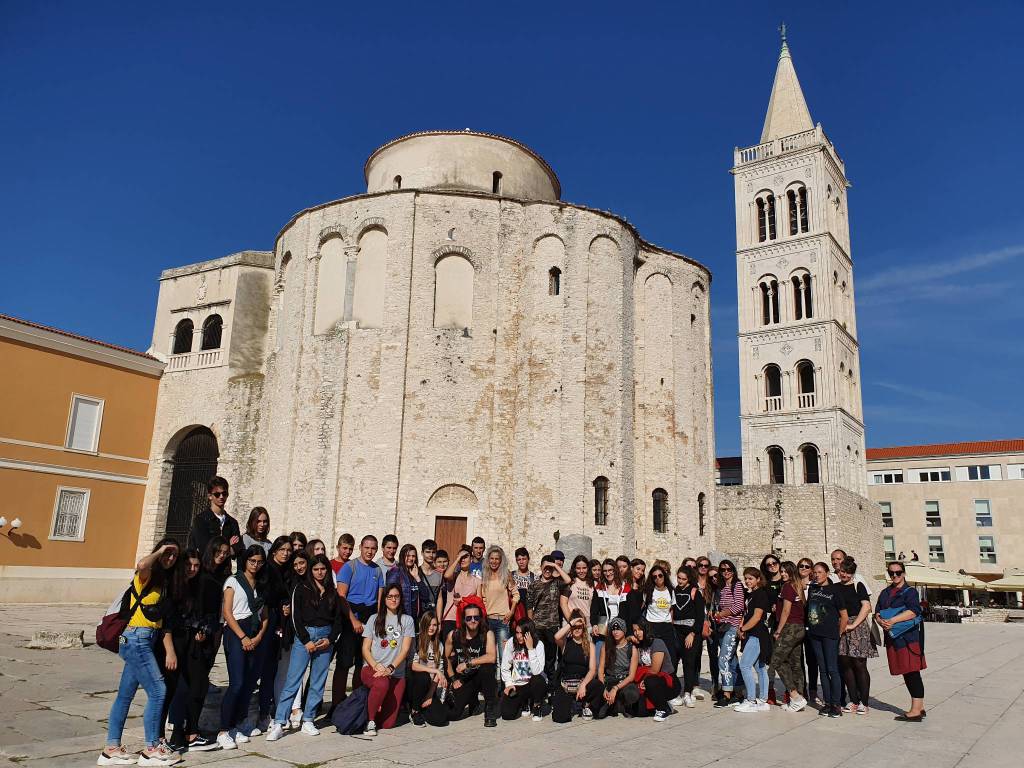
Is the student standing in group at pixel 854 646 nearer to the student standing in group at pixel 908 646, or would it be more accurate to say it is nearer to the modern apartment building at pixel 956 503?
the student standing in group at pixel 908 646

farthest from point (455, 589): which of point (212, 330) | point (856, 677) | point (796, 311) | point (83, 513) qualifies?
point (796, 311)

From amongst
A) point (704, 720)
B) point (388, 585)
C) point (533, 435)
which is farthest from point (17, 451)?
point (704, 720)

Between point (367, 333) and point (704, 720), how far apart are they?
17.1 metres

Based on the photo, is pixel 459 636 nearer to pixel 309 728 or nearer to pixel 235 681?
pixel 309 728

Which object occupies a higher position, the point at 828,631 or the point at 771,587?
the point at 771,587

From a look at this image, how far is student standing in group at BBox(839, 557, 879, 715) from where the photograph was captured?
880 cm

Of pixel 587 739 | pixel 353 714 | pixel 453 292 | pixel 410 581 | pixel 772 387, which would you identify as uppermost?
pixel 772 387

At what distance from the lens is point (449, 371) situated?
2309 cm

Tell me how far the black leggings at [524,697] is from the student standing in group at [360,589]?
1.59 meters

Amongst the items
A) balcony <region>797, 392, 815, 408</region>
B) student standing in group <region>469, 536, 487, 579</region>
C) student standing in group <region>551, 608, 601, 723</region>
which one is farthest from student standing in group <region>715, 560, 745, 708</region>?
balcony <region>797, 392, 815, 408</region>

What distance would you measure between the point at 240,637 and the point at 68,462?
19515 mm

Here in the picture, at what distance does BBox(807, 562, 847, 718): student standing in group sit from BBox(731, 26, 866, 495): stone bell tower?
31.5m

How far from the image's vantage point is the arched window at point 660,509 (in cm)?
2545

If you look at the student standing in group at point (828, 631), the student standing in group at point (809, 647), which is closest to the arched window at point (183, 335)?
the student standing in group at point (809, 647)
